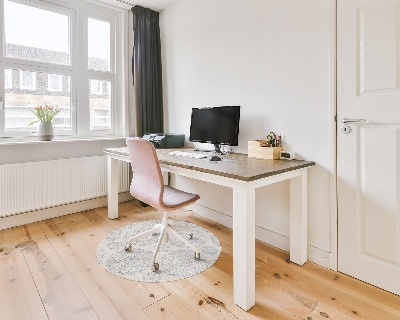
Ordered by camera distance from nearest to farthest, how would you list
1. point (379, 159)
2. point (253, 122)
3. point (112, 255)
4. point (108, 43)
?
point (379, 159), point (112, 255), point (253, 122), point (108, 43)

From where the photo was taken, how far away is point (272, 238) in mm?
2428

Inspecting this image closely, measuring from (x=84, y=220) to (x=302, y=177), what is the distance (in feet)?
7.57

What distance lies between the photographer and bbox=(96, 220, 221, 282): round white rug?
195cm

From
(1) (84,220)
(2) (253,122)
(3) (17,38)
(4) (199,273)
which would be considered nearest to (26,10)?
(3) (17,38)

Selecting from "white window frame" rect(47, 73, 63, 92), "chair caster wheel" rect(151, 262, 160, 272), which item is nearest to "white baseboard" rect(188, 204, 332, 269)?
"chair caster wheel" rect(151, 262, 160, 272)

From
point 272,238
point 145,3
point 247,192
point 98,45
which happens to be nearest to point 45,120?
point 98,45

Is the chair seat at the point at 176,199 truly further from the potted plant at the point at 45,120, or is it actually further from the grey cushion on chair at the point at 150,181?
the potted plant at the point at 45,120

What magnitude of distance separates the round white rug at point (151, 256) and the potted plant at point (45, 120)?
4.23 feet

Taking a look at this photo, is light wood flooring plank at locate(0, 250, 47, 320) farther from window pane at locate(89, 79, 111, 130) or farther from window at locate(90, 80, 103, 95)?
window at locate(90, 80, 103, 95)

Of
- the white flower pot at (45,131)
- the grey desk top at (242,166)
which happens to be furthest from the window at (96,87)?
the grey desk top at (242,166)

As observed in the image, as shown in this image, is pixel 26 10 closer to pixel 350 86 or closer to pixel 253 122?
pixel 253 122

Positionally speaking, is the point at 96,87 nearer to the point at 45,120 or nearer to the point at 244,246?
the point at 45,120

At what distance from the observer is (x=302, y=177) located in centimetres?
205

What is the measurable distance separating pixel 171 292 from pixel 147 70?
2.65 metres
